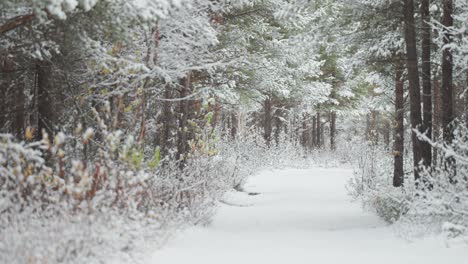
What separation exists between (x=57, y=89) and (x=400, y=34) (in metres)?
6.35

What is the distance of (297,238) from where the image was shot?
6.47m

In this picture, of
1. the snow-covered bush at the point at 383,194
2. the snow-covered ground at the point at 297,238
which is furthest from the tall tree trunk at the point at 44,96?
the snow-covered bush at the point at 383,194

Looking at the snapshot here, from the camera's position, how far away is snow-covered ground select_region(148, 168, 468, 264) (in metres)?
4.97

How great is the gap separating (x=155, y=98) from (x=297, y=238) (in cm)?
298

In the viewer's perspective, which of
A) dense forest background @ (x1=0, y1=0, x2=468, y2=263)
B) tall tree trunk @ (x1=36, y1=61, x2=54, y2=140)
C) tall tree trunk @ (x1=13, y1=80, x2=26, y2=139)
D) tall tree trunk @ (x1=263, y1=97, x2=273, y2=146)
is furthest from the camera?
tall tree trunk @ (x1=263, y1=97, x2=273, y2=146)

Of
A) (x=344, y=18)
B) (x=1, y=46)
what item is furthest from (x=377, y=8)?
(x=1, y=46)

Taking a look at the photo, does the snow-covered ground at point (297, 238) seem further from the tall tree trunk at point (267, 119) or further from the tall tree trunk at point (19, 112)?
the tall tree trunk at point (267, 119)

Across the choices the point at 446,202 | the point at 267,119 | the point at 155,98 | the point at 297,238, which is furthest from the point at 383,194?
the point at 267,119

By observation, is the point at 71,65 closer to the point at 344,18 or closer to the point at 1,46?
the point at 1,46

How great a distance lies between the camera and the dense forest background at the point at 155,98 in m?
3.90

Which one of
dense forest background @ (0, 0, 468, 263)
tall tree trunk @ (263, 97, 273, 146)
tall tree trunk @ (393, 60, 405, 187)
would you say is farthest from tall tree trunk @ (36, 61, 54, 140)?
tall tree trunk @ (263, 97, 273, 146)

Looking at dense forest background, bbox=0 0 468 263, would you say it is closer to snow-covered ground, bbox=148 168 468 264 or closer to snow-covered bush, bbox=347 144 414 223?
snow-covered bush, bbox=347 144 414 223

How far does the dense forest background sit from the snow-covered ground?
0.35 metres

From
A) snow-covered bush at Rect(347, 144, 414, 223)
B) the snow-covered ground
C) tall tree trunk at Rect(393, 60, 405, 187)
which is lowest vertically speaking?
the snow-covered ground
